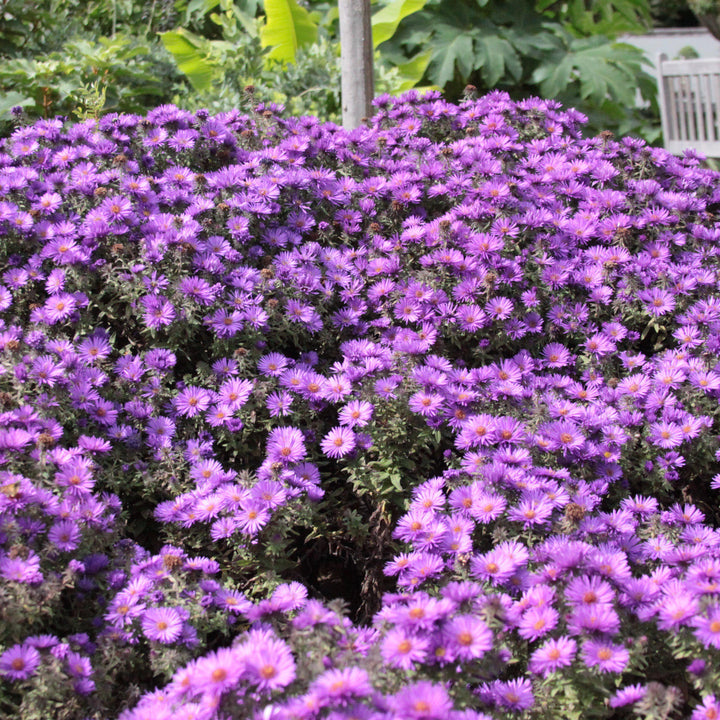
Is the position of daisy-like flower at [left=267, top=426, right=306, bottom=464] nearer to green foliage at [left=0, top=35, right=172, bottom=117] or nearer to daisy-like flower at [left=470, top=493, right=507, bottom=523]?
daisy-like flower at [left=470, top=493, right=507, bottom=523]

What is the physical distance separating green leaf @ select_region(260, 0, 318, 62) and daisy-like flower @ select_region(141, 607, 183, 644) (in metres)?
4.40

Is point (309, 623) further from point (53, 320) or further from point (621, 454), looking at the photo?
point (53, 320)

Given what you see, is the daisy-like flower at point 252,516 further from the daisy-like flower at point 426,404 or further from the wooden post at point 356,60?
the wooden post at point 356,60

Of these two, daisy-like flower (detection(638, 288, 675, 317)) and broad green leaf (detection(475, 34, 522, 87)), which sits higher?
broad green leaf (detection(475, 34, 522, 87))

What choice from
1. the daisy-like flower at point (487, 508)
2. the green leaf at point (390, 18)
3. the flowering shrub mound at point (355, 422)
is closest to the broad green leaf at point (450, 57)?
the green leaf at point (390, 18)

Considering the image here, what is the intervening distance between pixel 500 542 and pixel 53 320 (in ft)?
4.39

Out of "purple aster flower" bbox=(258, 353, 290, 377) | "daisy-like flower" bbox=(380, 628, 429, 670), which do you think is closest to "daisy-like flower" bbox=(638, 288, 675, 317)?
"purple aster flower" bbox=(258, 353, 290, 377)

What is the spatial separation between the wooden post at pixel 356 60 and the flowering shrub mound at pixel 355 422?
1.64 ft

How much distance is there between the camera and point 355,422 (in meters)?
2.02

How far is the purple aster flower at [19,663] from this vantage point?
1.40 m

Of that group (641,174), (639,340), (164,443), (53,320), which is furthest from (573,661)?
(641,174)

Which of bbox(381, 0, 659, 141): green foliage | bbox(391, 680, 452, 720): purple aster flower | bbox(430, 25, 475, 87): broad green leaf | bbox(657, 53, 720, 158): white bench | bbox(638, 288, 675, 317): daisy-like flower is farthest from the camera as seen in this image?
bbox(381, 0, 659, 141): green foliage

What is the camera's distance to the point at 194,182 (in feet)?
8.45

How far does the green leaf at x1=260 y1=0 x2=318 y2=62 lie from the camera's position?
5176 mm
